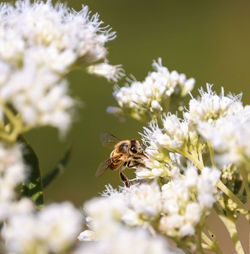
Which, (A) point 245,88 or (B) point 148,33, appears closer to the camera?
(A) point 245,88

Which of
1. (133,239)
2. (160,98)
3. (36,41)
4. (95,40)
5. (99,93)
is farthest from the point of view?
(99,93)

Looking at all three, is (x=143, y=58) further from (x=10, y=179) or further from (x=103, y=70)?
(x=10, y=179)

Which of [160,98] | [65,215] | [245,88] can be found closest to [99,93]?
[245,88]

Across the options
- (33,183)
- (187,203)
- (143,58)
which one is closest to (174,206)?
(187,203)

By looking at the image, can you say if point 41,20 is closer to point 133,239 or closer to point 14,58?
point 14,58

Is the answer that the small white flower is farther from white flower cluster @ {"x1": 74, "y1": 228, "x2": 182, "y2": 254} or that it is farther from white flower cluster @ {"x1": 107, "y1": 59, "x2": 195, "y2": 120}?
white flower cluster @ {"x1": 74, "y1": 228, "x2": 182, "y2": 254}

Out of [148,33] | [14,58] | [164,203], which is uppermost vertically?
[148,33]

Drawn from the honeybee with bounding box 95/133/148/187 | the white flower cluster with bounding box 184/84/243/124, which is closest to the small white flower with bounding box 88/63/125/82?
the white flower cluster with bounding box 184/84/243/124

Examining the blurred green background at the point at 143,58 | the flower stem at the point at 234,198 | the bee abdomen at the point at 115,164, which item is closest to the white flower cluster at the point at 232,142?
the flower stem at the point at 234,198
